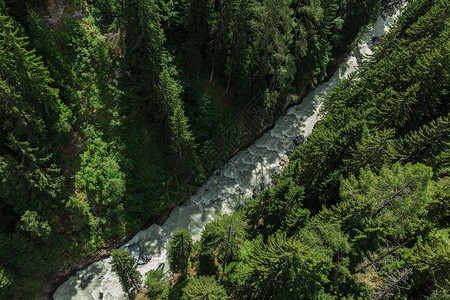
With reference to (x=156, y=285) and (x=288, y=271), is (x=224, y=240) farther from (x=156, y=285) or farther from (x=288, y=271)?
(x=156, y=285)

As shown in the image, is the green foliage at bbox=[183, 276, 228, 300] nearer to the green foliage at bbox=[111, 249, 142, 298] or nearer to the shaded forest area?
the shaded forest area

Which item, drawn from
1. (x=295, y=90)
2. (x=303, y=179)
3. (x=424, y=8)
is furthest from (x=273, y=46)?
(x=424, y=8)

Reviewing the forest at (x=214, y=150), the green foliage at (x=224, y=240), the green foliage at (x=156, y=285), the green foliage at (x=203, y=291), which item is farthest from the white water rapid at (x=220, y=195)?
the green foliage at (x=203, y=291)

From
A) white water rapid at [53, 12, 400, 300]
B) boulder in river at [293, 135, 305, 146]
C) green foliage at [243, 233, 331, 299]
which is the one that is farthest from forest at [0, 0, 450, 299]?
boulder in river at [293, 135, 305, 146]

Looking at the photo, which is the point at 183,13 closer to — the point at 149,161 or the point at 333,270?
the point at 149,161

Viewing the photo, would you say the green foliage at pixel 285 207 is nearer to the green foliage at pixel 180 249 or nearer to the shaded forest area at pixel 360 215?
the shaded forest area at pixel 360 215

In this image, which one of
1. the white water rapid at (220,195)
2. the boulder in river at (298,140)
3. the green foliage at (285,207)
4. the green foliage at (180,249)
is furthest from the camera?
the boulder in river at (298,140)

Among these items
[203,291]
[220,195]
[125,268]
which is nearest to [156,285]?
[125,268]
